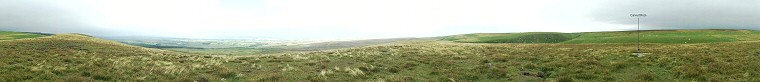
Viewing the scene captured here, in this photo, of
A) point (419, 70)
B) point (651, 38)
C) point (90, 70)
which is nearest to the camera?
point (90, 70)

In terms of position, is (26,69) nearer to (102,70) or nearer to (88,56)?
(102,70)

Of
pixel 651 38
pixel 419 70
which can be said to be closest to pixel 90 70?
pixel 419 70

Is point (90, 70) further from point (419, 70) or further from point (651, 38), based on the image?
point (651, 38)

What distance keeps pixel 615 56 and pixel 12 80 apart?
39789 mm

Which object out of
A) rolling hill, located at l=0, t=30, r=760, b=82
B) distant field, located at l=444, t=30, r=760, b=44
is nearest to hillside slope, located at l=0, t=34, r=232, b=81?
rolling hill, located at l=0, t=30, r=760, b=82

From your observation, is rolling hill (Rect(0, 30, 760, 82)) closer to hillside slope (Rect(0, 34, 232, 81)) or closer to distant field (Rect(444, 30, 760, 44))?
hillside slope (Rect(0, 34, 232, 81))

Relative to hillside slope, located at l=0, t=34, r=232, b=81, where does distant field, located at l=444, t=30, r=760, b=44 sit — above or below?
above

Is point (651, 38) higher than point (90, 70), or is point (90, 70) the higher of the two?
point (651, 38)

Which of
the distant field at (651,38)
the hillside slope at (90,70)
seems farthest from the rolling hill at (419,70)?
the distant field at (651,38)

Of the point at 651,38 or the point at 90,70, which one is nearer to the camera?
the point at 90,70

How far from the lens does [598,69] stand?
29406 millimetres

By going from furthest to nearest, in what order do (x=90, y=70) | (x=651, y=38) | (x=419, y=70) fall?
(x=651, y=38) < (x=419, y=70) < (x=90, y=70)

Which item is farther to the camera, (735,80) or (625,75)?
(625,75)

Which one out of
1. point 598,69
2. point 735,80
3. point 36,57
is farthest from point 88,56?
point 735,80
